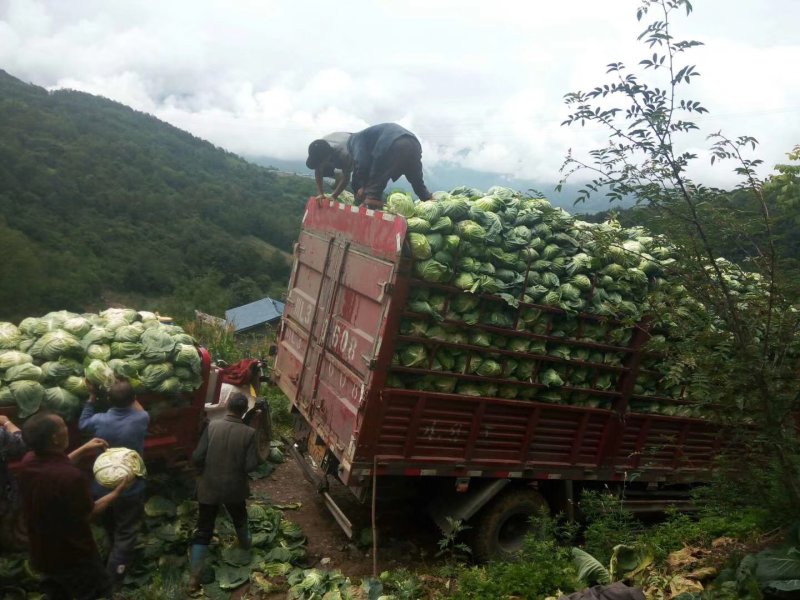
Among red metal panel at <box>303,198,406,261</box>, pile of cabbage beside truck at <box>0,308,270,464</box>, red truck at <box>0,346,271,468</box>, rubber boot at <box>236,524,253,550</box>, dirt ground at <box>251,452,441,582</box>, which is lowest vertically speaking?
dirt ground at <box>251,452,441,582</box>

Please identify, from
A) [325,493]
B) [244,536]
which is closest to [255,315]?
[325,493]

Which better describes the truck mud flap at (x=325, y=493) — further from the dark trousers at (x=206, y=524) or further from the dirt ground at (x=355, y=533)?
the dark trousers at (x=206, y=524)

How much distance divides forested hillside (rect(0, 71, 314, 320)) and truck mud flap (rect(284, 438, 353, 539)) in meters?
13.3

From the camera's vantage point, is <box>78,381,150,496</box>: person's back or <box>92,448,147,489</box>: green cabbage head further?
<box>78,381,150,496</box>: person's back

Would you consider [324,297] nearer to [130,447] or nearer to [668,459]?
[130,447]

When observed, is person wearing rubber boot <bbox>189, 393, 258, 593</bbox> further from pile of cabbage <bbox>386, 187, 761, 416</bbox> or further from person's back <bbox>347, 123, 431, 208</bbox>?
person's back <bbox>347, 123, 431, 208</bbox>

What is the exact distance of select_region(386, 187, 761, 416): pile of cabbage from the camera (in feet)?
15.9

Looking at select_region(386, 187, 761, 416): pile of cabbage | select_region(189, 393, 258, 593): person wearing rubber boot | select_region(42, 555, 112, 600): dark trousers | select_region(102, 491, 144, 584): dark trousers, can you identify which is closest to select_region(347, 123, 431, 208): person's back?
select_region(386, 187, 761, 416): pile of cabbage

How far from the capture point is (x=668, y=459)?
6219mm

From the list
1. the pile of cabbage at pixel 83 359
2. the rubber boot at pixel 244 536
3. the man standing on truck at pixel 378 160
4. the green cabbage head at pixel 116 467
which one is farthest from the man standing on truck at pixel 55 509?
the man standing on truck at pixel 378 160

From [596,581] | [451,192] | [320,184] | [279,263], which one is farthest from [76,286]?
[596,581]

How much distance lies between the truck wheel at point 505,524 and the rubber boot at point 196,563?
7.40 ft

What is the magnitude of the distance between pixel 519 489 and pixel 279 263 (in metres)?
30.6

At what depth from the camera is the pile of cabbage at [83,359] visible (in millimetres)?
4922
